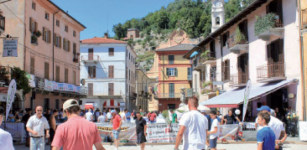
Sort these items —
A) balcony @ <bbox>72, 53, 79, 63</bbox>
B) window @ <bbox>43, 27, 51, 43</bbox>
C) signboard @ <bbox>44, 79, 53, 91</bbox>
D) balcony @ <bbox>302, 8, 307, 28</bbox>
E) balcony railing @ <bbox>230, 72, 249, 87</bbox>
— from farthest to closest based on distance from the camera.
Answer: balcony @ <bbox>72, 53, 79, 63</bbox>
window @ <bbox>43, 27, 51, 43</bbox>
signboard @ <bbox>44, 79, 53, 91</bbox>
balcony railing @ <bbox>230, 72, 249, 87</bbox>
balcony @ <bbox>302, 8, 307, 28</bbox>

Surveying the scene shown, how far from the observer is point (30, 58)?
1158 inches

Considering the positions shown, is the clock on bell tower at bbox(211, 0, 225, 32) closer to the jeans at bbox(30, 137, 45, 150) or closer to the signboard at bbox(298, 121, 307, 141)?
the signboard at bbox(298, 121, 307, 141)

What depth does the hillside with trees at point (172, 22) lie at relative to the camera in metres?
120

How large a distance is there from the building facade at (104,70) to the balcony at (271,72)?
32.6 metres

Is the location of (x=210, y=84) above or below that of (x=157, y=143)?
above

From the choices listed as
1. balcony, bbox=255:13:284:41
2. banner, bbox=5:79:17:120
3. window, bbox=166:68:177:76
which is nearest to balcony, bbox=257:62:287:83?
balcony, bbox=255:13:284:41

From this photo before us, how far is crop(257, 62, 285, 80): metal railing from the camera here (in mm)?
21688

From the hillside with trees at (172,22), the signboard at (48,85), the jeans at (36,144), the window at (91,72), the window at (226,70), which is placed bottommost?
the jeans at (36,144)

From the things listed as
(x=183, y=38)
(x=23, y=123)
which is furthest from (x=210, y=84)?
(x=183, y=38)

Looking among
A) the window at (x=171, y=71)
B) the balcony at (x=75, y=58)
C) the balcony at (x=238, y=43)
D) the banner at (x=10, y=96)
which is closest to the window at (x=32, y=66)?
the balcony at (x=75, y=58)

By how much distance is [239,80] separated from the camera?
2844 centimetres

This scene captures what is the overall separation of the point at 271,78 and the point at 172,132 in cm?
777

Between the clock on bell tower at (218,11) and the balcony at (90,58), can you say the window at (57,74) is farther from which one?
the balcony at (90,58)

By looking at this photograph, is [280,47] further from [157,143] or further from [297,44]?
[157,143]
